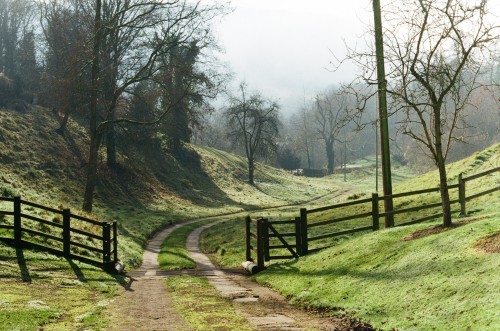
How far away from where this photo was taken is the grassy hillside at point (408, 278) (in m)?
9.39

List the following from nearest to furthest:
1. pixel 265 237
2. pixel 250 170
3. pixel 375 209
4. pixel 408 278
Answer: pixel 408 278 < pixel 375 209 < pixel 265 237 < pixel 250 170

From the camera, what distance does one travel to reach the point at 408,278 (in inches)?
469

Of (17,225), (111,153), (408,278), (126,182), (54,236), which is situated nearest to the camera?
(408,278)

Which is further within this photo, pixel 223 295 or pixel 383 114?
pixel 383 114

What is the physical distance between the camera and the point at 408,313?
10.0m

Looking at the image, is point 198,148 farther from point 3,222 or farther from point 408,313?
point 408,313

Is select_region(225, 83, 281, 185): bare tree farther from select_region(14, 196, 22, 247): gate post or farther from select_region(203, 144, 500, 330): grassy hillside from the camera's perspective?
select_region(203, 144, 500, 330): grassy hillside

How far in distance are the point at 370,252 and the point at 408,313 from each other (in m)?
5.67

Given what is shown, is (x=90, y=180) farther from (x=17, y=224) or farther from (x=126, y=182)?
(x=126, y=182)

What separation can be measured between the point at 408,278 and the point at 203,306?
5022mm

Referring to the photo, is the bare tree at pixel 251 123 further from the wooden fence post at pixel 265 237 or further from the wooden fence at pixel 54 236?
the wooden fence at pixel 54 236

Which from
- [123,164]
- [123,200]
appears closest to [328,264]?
[123,200]

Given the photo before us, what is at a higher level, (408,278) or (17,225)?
(17,225)

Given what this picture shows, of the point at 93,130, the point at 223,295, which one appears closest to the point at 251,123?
the point at 93,130
